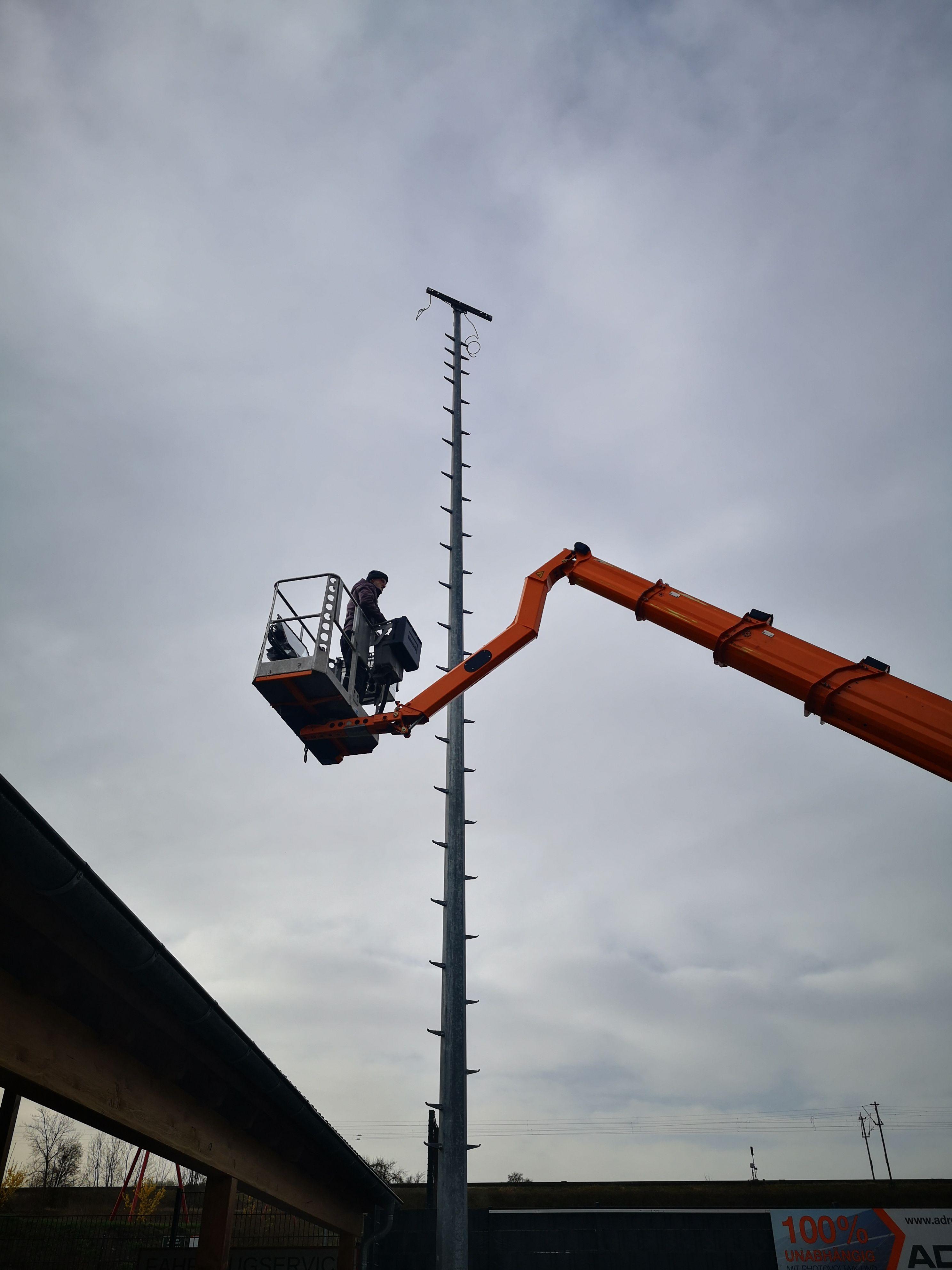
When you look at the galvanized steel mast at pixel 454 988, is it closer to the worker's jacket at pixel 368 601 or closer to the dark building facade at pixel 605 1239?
the worker's jacket at pixel 368 601

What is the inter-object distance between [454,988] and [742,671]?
18.6 feet

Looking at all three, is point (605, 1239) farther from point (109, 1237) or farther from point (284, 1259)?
point (109, 1237)

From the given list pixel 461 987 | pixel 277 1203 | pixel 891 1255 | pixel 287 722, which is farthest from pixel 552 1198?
pixel 287 722

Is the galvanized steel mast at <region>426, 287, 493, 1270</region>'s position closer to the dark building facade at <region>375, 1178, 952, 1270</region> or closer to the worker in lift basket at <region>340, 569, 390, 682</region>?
the worker in lift basket at <region>340, 569, 390, 682</region>

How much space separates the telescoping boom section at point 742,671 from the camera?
8844mm

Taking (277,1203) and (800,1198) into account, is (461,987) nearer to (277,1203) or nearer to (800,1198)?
(277,1203)

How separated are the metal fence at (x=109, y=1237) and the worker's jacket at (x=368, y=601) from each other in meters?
12.1

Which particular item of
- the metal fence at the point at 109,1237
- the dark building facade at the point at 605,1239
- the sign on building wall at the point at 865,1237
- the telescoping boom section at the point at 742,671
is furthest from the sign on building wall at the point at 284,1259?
the sign on building wall at the point at 865,1237

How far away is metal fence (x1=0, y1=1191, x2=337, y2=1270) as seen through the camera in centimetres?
2139

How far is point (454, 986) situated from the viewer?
1127 centimetres

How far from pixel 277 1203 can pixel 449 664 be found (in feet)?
26.7

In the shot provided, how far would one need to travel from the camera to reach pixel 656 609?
11.2 m

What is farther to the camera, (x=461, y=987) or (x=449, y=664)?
(x=449, y=664)

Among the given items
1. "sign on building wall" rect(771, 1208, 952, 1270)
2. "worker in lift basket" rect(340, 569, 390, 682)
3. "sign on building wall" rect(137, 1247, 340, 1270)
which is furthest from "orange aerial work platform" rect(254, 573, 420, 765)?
"sign on building wall" rect(771, 1208, 952, 1270)
